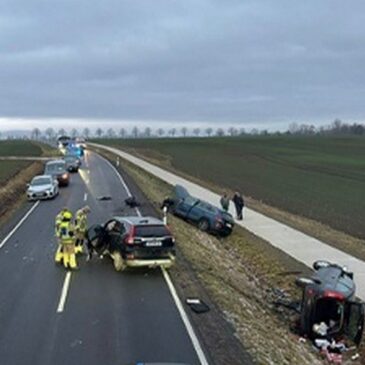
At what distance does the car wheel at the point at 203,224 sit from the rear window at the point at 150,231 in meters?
10.1

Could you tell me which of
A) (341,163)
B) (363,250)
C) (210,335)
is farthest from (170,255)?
(341,163)

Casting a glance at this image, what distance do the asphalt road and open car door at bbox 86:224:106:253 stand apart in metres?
0.47

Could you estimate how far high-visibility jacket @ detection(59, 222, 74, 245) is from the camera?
17.1 m

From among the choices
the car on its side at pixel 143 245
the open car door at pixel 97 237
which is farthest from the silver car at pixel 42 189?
the car on its side at pixel 143 245

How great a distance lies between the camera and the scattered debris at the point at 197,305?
1380cm

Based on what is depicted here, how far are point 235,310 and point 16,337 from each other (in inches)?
210

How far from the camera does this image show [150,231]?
17.0 m

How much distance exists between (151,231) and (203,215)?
10711mm

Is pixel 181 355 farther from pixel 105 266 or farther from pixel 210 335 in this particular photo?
pixel 105 266

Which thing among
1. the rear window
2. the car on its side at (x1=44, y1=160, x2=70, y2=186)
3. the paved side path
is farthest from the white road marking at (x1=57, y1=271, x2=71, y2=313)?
the car on its side at (x1=44, y1=160, x2=70, y2=186)

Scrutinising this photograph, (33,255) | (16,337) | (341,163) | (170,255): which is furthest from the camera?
(341,163)

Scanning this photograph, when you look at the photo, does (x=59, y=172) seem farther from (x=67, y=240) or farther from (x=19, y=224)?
(x=67, y=240)

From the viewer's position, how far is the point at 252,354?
11406 mm

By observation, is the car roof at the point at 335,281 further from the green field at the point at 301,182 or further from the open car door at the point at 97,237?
the green field at the point at 301,182
